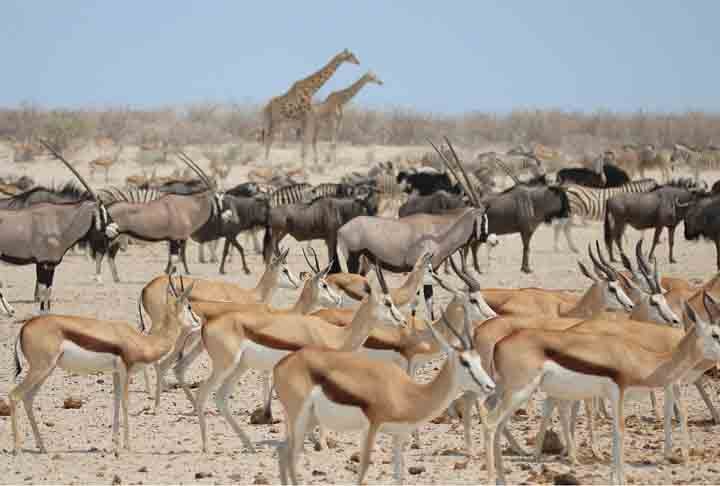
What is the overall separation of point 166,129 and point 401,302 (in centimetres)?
3690

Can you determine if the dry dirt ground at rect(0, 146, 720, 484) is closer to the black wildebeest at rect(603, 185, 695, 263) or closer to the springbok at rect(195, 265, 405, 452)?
the springbok at rect(195, 265, 405, 452)

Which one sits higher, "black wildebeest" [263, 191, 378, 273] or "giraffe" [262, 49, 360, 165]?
"giraffe" [262, 49, 360, 165]

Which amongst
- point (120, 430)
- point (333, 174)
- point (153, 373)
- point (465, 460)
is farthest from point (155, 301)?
point (333, 174)

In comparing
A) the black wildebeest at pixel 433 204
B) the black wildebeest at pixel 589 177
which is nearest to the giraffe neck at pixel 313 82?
the black wildebeest at pixel 589 177

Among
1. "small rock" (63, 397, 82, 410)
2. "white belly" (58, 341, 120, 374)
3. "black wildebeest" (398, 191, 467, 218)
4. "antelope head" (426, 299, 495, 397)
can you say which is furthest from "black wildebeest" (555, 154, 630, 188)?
"antelope head" (426, 299, 495, 397)

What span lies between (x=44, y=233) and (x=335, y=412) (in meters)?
10.8

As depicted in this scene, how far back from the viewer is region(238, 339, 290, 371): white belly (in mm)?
9547

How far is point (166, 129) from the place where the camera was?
157 ft

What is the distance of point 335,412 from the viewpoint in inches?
307

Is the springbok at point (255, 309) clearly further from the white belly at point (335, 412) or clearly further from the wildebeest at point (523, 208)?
the wildebeest at point (523, 208)

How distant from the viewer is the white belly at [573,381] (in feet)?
27.6

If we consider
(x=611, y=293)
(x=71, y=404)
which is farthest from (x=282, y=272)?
(x=611, y=293)

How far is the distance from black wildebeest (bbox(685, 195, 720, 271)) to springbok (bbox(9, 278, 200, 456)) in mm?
14778

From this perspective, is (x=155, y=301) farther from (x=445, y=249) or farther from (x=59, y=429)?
(x=445, y=249)
